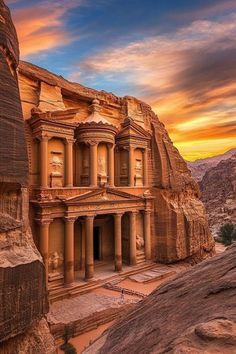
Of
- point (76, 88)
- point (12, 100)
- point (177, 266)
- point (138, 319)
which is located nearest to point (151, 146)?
point (76, 88)

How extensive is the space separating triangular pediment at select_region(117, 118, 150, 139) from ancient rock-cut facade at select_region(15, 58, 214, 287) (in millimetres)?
87

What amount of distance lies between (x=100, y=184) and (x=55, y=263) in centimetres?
626

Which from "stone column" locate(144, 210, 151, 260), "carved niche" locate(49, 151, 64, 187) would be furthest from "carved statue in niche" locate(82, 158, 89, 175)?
"stone column" locate(144, 210, 151, 260)

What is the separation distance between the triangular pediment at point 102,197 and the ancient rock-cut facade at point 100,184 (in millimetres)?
71

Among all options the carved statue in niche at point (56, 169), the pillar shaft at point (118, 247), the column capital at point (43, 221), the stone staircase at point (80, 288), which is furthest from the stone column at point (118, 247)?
the column capital at point (43, 221)

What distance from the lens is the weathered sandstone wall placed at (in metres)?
18.2

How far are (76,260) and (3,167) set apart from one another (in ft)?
42.1

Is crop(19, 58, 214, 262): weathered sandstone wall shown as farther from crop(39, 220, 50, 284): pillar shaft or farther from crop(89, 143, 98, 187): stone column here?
crop(39, 220, 50, 284): pillar shaft

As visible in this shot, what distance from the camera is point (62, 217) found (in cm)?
1573

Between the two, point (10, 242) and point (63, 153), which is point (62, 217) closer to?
point (63, 153)

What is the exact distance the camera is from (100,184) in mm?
18344

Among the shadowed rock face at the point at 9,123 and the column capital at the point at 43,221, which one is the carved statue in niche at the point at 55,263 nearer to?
the column capital at the point at 43,221

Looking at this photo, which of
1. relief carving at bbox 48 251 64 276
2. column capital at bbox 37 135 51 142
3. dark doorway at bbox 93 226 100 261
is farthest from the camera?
dark doorway at bbox 93 226 100 261

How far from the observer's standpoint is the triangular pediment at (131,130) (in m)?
20.2
